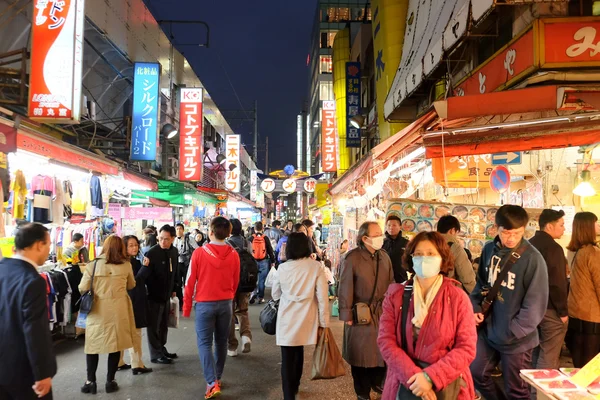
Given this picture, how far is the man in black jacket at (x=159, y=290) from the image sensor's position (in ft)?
20.8

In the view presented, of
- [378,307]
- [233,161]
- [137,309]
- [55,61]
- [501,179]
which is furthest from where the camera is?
[233,161]

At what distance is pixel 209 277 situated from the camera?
527cm

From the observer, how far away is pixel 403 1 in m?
12.6

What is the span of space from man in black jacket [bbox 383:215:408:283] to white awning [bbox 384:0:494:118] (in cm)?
306

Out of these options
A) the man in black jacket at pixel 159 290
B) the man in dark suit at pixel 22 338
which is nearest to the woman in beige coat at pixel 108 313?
the man in black jacket at pixel 159 290

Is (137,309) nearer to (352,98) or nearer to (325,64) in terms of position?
(352,98)

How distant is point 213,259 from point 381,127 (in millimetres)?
10634

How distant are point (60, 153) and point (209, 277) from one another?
3.76 meters

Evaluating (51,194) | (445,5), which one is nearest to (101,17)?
(51,194)

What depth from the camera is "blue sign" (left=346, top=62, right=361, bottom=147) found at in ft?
62.7

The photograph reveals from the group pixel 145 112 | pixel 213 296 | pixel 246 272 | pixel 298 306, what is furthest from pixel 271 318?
pixel 145 112

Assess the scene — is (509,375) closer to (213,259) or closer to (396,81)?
(213,259)

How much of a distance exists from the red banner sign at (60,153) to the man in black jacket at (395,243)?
17.5ft

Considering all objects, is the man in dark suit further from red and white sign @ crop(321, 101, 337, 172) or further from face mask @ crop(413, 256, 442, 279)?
red and white sign @ crop(321, 101, 337, 172)
